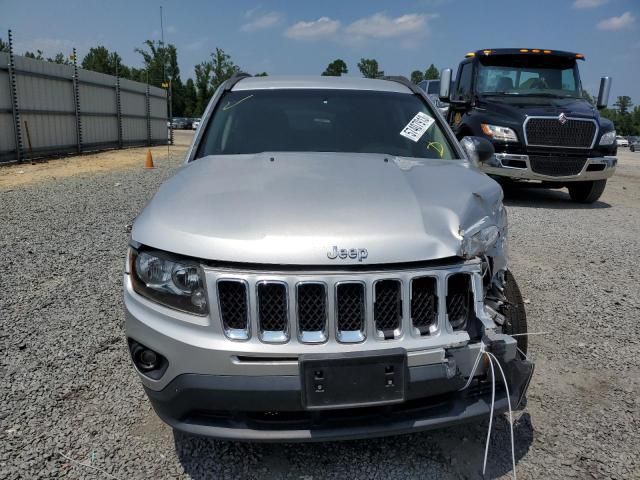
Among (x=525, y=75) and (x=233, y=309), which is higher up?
(x=525, y=75)

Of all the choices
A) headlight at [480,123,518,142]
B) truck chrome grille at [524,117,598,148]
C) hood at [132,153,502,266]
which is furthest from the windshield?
truck chrome grille at [524,117,598,148]

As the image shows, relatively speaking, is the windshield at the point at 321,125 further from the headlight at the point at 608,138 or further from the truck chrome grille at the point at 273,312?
the headlight at the point at 608,138

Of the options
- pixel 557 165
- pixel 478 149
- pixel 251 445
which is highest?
pixel 478 149

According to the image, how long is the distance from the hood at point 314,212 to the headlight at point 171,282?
0.20 feet

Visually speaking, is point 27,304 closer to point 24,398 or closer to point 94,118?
point 24,398

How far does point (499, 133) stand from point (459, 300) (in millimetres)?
6884

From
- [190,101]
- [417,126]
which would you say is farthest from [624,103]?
[417,126]

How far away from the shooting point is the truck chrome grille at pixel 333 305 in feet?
5.88

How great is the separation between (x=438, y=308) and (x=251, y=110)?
6.67 ft

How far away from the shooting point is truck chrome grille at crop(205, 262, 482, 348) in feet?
5.88

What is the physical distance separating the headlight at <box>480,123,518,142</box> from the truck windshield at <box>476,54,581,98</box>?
0.99m

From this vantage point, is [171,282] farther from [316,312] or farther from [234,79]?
[234,79]

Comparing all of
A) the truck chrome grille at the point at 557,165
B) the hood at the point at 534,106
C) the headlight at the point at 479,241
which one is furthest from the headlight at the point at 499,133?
the headlight at the point at 479,241

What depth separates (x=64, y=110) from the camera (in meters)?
15.9
